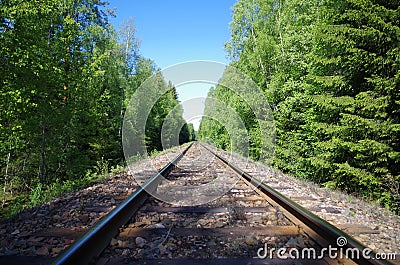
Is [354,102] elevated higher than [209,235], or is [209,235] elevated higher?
[354,102]

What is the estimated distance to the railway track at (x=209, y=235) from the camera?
83.3 inches

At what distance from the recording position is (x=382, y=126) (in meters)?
5.88

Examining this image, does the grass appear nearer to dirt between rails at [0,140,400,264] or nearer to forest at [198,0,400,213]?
dirt between rails at [0,140,400,264]

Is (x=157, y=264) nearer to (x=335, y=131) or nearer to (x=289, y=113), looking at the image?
(x=335, y=131)

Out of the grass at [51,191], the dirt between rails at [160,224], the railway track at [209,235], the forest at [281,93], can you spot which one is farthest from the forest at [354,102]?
the grass at [51,191]

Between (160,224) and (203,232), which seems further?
(160,224)

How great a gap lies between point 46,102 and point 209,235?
991 centimetres

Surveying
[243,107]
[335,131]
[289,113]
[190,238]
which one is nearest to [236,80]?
[243,107]

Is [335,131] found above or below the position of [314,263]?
above

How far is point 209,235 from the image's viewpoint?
264 cm

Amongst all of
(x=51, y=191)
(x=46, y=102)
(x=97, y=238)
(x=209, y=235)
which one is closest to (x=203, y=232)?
(x=209, y=235)

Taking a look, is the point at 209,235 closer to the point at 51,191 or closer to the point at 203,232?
the point at 203,232

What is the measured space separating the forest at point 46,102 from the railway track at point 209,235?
10.4 feet

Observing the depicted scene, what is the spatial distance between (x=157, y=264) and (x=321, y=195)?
12.1ft
